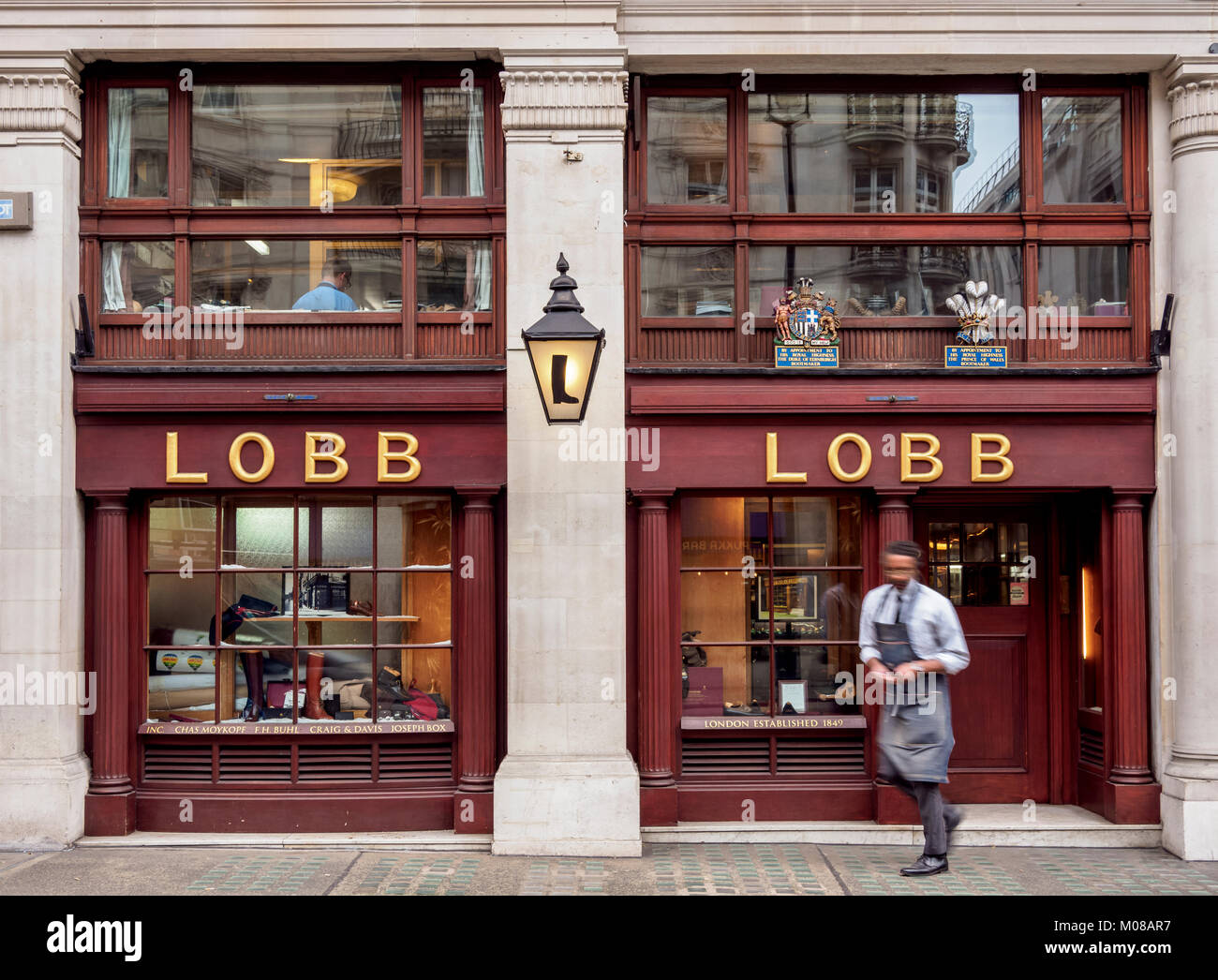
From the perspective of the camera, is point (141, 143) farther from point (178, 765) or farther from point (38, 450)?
point (178, 765)

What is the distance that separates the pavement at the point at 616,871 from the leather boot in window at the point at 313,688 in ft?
3.55

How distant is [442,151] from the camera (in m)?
9.34

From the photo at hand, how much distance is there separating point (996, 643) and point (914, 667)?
2.88 metres

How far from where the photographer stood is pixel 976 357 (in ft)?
30.1

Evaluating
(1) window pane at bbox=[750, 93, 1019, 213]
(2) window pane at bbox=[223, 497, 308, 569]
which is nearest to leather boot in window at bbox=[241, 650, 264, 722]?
(2) window pane at bbox=[223, 497, 308, 569]

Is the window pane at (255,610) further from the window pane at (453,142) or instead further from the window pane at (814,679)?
the window pane at (814,679)

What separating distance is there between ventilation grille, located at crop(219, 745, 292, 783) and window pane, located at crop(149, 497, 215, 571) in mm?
1543

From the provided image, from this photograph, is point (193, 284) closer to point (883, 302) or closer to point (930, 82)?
point (883, 302)

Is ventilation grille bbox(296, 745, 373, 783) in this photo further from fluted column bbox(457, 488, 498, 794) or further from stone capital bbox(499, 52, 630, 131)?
stone capital bbox(499, 52, 630, 131)

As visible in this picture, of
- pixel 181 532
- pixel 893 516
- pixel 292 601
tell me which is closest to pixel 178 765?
pixel 292 601

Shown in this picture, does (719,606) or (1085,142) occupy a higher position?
(1085,142)

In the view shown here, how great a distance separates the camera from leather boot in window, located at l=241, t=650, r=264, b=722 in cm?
919

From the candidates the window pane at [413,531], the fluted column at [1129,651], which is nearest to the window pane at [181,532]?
the window pane at [413,531]

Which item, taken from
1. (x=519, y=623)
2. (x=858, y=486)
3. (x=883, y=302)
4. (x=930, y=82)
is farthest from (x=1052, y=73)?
(x=519, y=623)
